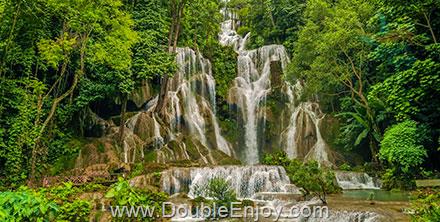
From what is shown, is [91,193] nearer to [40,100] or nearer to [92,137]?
[40,100]

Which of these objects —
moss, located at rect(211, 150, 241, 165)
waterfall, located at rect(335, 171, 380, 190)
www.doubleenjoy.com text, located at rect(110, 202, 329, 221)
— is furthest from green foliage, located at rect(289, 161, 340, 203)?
moss, located at rect(211, 150, 241, 165)

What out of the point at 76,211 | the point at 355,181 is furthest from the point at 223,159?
the point at 76,211

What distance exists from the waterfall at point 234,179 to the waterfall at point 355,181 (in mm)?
3499

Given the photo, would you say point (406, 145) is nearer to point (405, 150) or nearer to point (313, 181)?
Answer: point (405, 150)

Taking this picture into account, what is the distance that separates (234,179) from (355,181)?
6.70 meters

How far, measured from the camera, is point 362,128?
69.1 feet

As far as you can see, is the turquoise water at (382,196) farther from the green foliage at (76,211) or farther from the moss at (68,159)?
the moss at (68,159)

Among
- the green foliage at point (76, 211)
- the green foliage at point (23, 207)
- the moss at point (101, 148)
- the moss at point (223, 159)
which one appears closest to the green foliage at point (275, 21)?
the moss at point (223, 159)

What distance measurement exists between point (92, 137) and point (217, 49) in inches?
480

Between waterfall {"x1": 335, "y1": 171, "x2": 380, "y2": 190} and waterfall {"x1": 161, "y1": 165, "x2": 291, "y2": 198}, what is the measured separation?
138 inches

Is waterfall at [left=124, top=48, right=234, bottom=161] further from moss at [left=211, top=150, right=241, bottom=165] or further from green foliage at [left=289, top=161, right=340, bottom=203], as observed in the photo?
green foliage at [left=289, top=161, right=340, bottom=203]

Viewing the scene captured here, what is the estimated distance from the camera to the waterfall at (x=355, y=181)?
55.7 ft

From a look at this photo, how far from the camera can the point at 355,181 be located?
56.6 ft

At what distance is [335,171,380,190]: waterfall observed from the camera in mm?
16969
